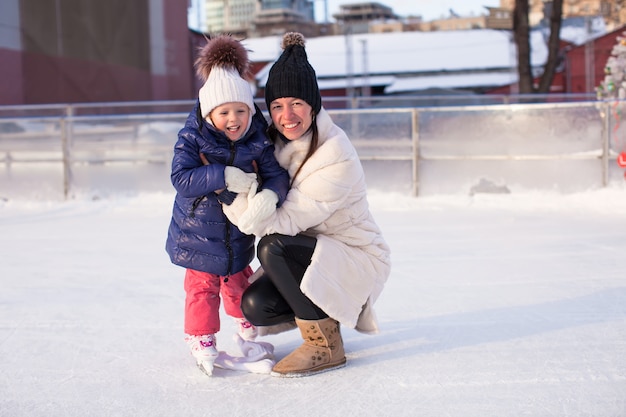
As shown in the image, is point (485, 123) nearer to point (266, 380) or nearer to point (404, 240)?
point (404, 240)

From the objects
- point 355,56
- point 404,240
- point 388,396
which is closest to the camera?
point 388,396

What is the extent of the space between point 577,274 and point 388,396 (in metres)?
2.17

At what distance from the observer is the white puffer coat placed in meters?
2.46

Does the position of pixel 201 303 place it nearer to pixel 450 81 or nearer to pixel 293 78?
pixel 293 78

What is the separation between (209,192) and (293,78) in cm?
46

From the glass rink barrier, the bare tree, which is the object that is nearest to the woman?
the glass rink barrier

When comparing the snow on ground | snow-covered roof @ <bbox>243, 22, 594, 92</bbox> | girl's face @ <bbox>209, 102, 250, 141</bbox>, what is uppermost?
snow-covered roof @ <bbox>243, 22, 594, 92</bbox>

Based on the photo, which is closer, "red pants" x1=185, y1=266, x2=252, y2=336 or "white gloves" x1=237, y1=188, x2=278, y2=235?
"white gloves" x1=237, y1=188, x2=278, y2=235

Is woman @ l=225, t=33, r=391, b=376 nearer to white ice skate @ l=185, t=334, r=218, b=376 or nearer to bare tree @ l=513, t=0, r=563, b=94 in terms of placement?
white ice skate @ l=185, t=334, r=218, b=376

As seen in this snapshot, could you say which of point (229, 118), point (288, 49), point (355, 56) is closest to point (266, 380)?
point (229, 118)

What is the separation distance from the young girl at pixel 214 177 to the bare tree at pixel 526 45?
435 inches

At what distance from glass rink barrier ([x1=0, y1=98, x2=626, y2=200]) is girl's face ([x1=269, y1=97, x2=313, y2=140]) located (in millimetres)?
5768

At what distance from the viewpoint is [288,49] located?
8.30ft

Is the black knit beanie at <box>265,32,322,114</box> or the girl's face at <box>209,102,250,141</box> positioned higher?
the black knit beanie at <box>265,32,322,114</box>
